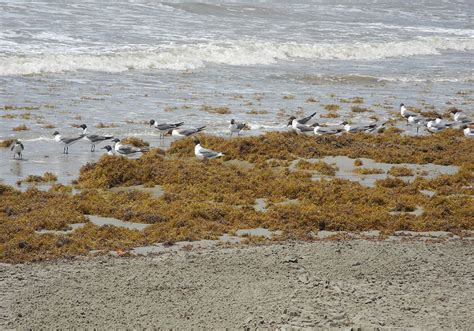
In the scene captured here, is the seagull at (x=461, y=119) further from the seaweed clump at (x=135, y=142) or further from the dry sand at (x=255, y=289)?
the dry sand at (x=255, y=289)

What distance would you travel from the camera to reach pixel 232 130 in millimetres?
17109

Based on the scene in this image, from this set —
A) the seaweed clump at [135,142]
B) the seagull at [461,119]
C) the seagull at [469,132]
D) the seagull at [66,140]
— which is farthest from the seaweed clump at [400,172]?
the seagull at [66,140]

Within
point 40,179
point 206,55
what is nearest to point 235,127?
point 40,179

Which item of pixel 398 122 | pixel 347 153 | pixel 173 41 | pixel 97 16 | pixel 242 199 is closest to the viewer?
pixel 242 199

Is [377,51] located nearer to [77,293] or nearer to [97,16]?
[97,16]

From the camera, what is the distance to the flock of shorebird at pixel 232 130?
14641mm

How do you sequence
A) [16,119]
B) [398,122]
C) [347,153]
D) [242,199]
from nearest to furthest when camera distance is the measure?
[242,199] → [347,153] → [16,119] → [398,122]

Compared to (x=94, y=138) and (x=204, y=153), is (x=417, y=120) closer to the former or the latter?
(x=204, y=153)

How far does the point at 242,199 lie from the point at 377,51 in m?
25.7

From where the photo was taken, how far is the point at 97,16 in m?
39.0

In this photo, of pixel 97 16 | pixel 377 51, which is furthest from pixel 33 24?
pixel 377 51

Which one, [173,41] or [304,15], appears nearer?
[173,41]

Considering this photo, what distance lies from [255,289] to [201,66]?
22.0 meters

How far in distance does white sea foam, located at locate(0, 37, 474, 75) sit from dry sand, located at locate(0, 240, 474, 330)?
57.5ft
